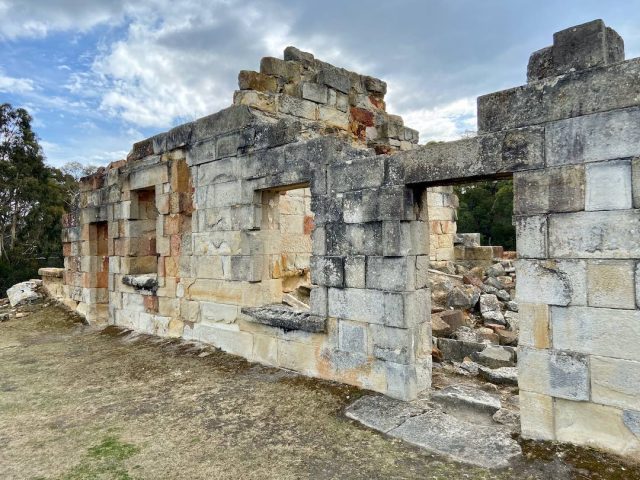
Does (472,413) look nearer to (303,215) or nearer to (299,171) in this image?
(299,171)

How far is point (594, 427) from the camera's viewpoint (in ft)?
10.3

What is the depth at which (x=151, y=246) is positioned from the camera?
28.3 feet

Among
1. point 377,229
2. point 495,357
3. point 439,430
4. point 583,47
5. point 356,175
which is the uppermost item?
point 583,47

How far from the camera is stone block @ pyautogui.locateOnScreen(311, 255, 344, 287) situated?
469 centimetres

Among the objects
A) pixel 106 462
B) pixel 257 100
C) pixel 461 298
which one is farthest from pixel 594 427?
pixel 257 100

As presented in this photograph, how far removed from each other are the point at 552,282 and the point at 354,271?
6.00 feet

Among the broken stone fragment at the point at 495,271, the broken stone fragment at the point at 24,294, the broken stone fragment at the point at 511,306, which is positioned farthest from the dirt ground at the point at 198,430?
the broken stone fragment at the point at 24,294

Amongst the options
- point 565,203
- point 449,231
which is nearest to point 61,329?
point 449,231

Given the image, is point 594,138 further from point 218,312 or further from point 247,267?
point 218,312

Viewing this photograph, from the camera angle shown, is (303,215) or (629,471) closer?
(629,471)

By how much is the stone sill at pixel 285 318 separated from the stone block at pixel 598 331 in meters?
2.25

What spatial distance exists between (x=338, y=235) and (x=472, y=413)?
2.04 metres

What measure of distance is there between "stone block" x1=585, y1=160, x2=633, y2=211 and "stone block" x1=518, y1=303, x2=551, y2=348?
30.9 inches

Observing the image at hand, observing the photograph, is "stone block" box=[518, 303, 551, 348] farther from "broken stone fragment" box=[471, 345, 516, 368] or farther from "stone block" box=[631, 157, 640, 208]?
"broken stone fragment" box=[471, 345, 516, 368]
